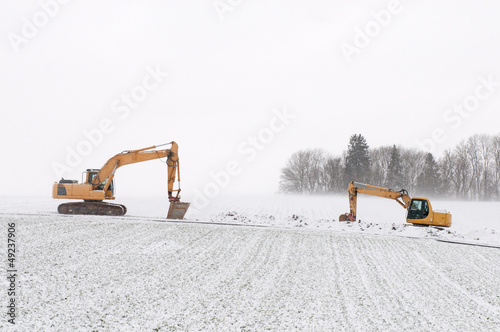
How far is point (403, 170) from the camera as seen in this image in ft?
218

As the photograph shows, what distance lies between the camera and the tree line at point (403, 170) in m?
60.2

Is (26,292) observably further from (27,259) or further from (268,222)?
(268,222)

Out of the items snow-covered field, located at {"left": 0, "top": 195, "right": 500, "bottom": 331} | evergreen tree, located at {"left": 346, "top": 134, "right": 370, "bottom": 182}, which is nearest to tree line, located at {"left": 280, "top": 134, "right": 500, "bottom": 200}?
evergreen tree, located at {"left": 346, "top": 134, "right": 370, "bottom": 182}

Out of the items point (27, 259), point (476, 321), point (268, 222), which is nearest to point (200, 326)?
point (476, 321)

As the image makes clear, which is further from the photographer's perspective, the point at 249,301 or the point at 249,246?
the point at 249,246

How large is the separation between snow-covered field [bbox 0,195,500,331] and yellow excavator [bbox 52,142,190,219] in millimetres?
5717

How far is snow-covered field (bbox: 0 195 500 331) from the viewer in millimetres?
6648

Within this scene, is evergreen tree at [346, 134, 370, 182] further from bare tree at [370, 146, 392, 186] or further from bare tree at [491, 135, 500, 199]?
bare tree at [491, 135, 500, 199]

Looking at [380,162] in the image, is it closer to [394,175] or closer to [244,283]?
[394,175]

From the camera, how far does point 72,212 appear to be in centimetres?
2084

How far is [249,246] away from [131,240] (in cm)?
385

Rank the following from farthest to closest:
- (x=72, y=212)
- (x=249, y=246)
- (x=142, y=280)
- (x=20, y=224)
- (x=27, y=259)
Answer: (x=72, y=212) < (x=20, y=224) < (x=249, y=246) < (x=27, y=259) < (x=142, y=280)

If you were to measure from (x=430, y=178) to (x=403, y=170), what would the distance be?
579 centimetres

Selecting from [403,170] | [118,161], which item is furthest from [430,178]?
[118,161]
